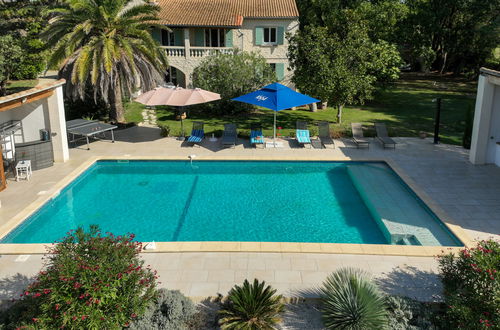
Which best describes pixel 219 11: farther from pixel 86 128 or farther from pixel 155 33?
pixel 86 128

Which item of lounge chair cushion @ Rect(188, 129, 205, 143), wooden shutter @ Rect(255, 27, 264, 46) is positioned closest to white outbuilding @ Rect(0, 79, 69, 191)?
lounge chair cushion @ Rect(188, 129, 205, 143)

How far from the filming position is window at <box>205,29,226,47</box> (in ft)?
113

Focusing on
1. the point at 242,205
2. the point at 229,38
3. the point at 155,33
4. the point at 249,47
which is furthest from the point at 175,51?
the point at 242,205

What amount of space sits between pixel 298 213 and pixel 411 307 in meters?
6.41

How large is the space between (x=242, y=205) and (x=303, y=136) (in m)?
7.26

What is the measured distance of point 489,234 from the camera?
12.6 meters

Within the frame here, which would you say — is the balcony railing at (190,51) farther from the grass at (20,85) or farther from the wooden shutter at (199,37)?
the grass at (20,85)

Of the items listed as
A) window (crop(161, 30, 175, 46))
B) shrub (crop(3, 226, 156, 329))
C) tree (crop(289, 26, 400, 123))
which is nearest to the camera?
shrub (crop(3, 226, 156, 329))

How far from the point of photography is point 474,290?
8062 millimetres

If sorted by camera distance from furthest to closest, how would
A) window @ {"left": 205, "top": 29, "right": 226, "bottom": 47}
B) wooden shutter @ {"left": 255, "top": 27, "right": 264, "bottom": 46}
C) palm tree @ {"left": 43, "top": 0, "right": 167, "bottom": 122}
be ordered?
window @ {"left": 205, "top": 29, "right": 226, "bottom": 47} → wooden shutter @ {"left": 255, "top": 27, "right": 264, "bottom": 46} → palm tree @ {"left": 43, "top": 0, "right": 167, "bottom": 122}

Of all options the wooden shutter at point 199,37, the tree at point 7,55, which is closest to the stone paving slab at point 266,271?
the tree at point 7,55

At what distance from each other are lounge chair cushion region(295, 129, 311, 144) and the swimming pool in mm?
2025

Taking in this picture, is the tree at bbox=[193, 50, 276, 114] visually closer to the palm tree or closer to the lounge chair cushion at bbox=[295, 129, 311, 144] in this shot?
the palm tree

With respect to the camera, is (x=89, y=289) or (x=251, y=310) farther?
(x=251, y=310)
